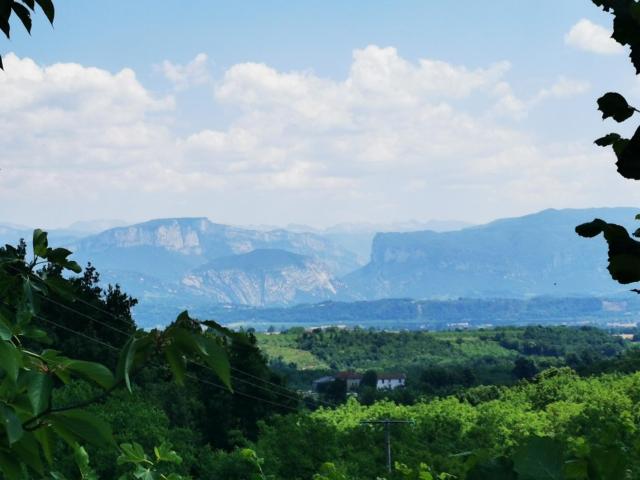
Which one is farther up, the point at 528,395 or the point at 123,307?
the point at 123,307

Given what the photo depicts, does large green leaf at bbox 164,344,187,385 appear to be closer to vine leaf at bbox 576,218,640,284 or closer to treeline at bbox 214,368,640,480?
vine leaf at bbox 576,218,640,284

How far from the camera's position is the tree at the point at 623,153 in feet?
4.09

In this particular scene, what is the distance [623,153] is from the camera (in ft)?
4.14

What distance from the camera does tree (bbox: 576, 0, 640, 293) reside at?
49.1 inches

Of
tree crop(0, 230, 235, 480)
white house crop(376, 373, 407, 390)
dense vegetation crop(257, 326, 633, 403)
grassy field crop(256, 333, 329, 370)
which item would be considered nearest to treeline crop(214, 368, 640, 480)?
tree crop(0, 230, 235, 480)

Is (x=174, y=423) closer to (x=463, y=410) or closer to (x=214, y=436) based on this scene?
(x=214, y=436)

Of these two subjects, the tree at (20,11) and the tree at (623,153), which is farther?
the tree at (20,11)

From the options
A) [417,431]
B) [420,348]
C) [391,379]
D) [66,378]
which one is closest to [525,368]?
[391,379]

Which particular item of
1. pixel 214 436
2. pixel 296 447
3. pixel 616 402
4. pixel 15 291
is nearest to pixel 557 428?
pixel 616 402

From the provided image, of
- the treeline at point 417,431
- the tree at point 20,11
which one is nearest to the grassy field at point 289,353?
the treeline at point 417,431

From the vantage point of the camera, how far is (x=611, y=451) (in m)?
1.40

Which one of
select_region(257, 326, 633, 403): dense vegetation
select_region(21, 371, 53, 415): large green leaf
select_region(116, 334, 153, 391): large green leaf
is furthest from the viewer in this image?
select_region(257, 326, 633, 403): dense vegetation

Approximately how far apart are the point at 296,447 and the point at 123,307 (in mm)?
19823

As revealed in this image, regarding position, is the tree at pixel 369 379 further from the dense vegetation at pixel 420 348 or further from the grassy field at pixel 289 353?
the grassy field at pixel 289 353
